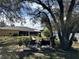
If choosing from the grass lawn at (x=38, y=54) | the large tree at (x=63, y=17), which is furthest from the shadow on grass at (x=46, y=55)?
the large tree at (x=63, y=17)

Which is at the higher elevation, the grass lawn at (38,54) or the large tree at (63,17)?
the large tree at (63,17)

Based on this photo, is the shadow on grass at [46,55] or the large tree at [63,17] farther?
the large tree at [63,17]

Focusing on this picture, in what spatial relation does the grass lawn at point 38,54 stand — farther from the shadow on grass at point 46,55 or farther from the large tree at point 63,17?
the large tree at point 63,17

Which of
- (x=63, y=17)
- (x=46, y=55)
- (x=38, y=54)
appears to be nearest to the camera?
(x=46, y=55)

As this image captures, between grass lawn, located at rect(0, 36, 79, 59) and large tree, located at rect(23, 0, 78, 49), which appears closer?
grass lawn, located at rect(0, 36, 79, 59)

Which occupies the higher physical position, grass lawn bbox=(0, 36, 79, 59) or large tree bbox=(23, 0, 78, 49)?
large tree bbox=(23, 0, 78, 49)

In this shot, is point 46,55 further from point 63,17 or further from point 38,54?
point 63,17

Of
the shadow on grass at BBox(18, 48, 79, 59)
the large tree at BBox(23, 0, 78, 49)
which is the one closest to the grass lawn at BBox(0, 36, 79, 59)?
the shadow on grass at BBox(18, 48, 79, 59)

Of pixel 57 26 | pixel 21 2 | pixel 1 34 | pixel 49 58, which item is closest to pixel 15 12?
pixel 21 2

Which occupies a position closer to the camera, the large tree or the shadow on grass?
A: the shadow on grass

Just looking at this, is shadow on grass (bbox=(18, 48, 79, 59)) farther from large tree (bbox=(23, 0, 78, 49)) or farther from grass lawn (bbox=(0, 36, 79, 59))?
large tree (bbox=(23, 0, 78, 49))

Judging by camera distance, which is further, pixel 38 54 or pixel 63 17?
pixel 63 17

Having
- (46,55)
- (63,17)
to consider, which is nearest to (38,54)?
(46,55)

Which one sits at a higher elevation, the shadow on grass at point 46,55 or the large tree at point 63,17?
the large tree at point 63,17
